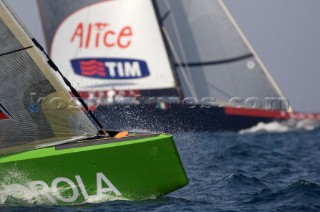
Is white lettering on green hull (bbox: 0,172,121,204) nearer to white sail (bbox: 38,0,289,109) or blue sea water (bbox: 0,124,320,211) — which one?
blue sea water (bbox: 0,124,320,211)

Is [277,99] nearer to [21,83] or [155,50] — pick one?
[155,50]

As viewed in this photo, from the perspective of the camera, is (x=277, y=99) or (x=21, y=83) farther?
(x=277, y=99)

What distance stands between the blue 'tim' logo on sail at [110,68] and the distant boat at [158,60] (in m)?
0.02

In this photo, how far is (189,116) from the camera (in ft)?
67.4

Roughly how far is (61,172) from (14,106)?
0.90 m

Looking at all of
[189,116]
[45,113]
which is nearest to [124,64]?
[189,116]

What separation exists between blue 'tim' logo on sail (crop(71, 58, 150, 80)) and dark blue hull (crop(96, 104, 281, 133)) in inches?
33.2

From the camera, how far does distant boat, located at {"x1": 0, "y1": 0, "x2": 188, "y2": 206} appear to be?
8422 mm

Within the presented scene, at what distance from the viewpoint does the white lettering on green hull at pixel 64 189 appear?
851 centimetres

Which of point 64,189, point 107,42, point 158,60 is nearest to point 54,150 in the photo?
point 64,189

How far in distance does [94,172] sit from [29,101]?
1.06 metres

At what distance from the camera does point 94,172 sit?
27.9 feet

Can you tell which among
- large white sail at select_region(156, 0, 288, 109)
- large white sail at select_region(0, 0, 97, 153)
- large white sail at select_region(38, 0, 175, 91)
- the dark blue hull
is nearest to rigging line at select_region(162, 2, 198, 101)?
large white sail at select_region(156, 0, 288, 109)

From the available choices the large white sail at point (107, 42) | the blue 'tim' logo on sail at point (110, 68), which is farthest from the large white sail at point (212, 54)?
the blue 'tim' logo on sail at point (110, 68)
